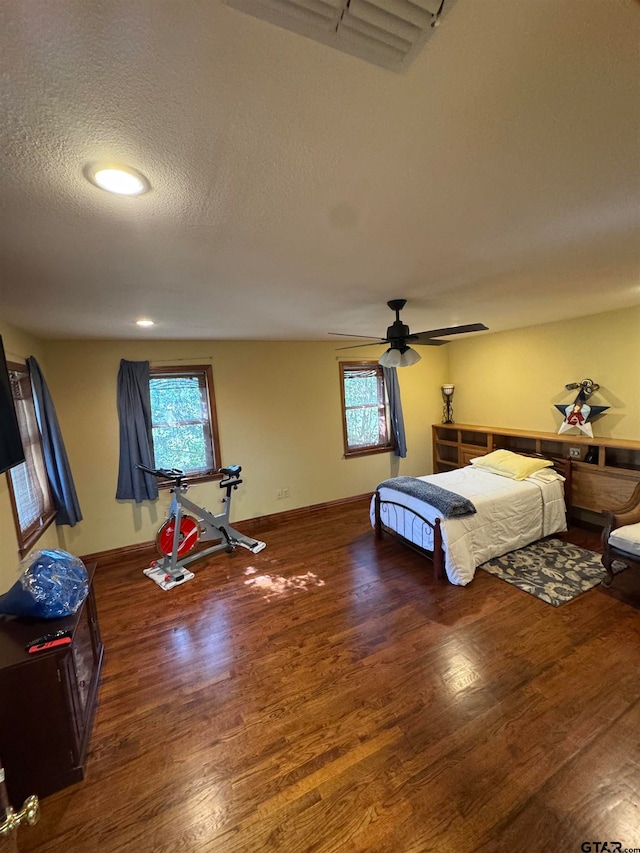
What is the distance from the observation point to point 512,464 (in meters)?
4.04

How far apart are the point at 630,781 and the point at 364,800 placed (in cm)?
117

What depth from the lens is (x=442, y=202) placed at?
50.2 inches

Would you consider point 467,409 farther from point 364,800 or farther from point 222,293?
point 364,800

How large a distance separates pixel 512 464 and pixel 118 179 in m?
4.30

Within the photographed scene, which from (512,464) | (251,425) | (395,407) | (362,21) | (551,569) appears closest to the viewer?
(362,21)

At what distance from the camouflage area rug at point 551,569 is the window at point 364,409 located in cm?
250

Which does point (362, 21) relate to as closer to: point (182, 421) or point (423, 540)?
point (423, 540)

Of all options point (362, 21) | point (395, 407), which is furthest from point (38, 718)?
point (395, 407)

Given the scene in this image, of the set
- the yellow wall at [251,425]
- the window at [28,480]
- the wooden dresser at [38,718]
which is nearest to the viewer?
the wooden dresser at [38,718]

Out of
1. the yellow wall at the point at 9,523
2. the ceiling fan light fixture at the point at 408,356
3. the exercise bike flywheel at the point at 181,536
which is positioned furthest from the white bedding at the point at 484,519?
the yellow wall at the point at 9,523

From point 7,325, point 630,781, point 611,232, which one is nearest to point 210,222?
point 611,232

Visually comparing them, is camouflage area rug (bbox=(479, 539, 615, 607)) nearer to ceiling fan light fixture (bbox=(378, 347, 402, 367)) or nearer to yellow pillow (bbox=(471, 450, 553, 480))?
yellow pillow (bbox=(471, 450, 553, 480))

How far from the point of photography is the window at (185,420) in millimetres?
4188

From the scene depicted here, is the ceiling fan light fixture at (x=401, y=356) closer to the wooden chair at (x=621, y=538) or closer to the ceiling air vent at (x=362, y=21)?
the wooden chair at (x=621, y=538)
